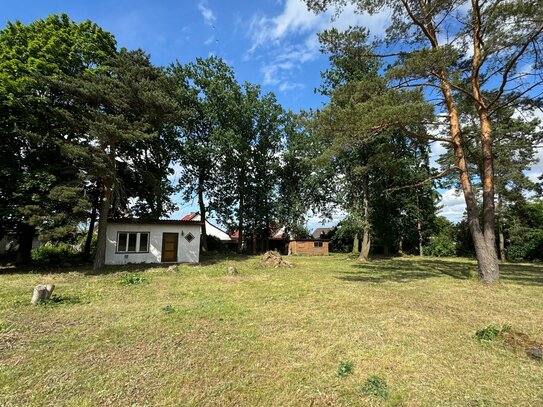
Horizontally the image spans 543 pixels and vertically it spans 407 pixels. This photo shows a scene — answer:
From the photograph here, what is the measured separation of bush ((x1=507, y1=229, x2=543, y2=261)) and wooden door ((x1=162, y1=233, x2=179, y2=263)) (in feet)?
81.4

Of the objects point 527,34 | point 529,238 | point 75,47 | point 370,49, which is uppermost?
point 75,47

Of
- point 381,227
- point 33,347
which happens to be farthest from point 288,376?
point 381,227

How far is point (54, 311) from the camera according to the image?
651 cm

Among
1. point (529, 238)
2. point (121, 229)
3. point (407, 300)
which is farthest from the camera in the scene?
point (529, 238)

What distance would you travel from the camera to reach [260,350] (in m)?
4.50

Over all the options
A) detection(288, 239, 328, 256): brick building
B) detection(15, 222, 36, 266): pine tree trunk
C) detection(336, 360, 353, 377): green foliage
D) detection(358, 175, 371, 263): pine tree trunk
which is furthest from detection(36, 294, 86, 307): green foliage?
detection(288, 239, 328, 256): brick building

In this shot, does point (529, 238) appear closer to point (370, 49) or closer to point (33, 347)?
point (370, 49)

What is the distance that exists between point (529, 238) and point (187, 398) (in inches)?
1169

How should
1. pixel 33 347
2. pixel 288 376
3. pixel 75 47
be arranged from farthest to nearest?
pixel 75 47
pixel 33 347
pixel 288 376

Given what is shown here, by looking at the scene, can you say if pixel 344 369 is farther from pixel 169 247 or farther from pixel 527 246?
pixel 527 246

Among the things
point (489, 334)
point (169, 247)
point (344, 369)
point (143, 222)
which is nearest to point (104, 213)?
point (143, 222)

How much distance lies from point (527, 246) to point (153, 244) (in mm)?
28010

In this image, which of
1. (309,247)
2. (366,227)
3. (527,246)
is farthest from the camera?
(309,247)

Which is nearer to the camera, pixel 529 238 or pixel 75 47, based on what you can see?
pixel 75 47
